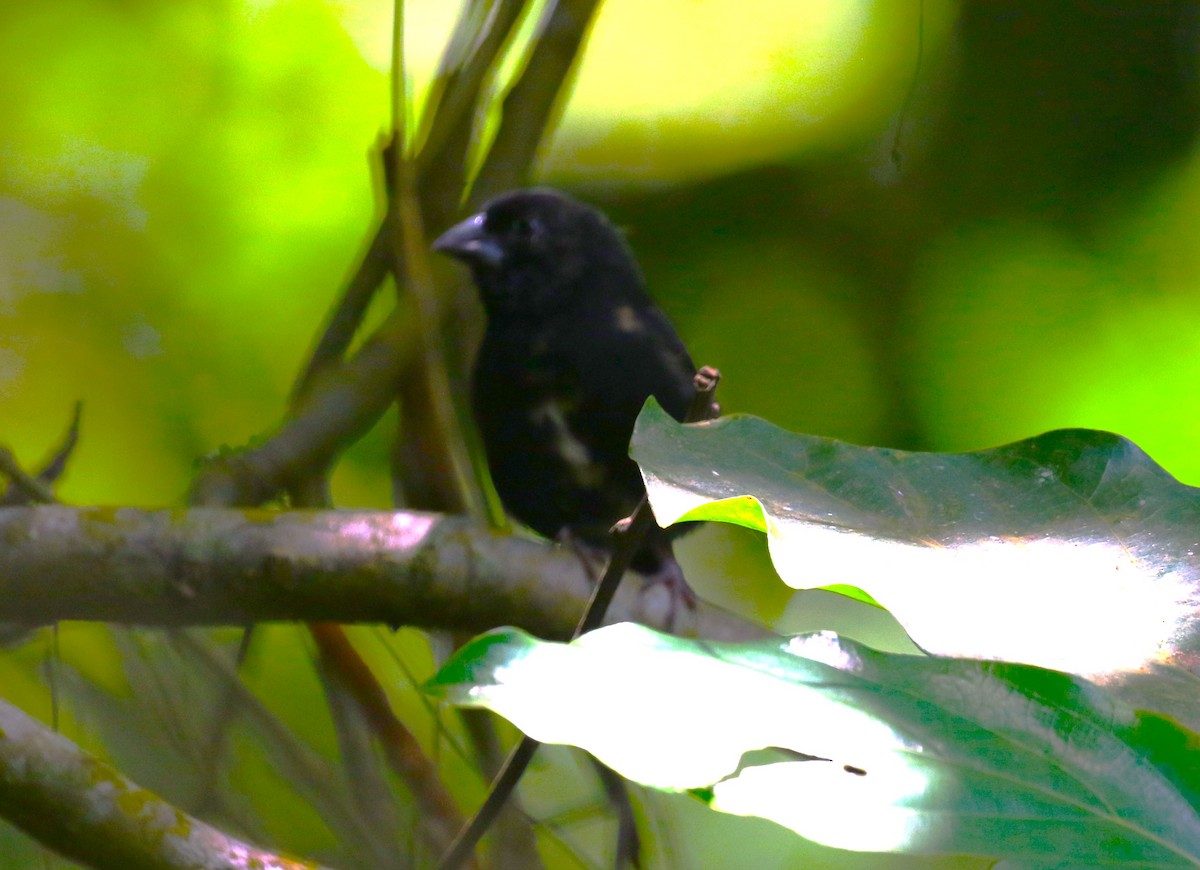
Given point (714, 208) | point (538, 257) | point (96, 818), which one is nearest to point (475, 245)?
point (538, 257)

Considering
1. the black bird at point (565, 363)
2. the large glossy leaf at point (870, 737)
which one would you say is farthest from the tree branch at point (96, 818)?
the black bird at point (565, 363)

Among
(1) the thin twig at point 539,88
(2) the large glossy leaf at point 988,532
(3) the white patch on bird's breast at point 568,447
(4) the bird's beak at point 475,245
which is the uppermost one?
(2) the large glossy leaf at point 988,532

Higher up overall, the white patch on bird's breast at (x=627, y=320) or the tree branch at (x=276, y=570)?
the white patch on bird's breast at (x=627, y=320)

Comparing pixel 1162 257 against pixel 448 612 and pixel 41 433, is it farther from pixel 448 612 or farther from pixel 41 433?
pixel 41 433

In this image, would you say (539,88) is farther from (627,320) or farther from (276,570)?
(276,570)

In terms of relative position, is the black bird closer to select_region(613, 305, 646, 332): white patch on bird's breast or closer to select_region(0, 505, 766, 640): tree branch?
select_region(613, 305, 646, 332): white patch on bird's breast

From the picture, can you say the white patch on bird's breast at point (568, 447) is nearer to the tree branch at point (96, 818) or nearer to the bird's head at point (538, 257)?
the bird's head at point (538, 257)

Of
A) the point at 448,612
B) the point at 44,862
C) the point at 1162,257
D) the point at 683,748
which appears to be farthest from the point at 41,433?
the point at 1162,257

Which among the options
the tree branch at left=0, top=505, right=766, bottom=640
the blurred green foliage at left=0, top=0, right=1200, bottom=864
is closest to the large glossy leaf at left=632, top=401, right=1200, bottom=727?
the tree branch at left=0, top=505, right=766, bottom=640
